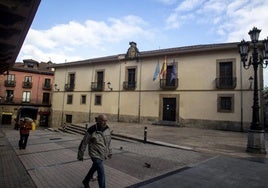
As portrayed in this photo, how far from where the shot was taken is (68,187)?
4.43 meters

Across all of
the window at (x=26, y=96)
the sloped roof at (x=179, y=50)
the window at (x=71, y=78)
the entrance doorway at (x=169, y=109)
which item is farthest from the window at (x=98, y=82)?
the window at (x=26, y=96)

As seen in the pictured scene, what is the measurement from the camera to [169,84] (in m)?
19.4

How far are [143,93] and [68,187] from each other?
16642 millimetres

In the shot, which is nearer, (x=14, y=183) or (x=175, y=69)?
(x=14, y=183)

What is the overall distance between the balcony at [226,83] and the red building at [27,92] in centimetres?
2374

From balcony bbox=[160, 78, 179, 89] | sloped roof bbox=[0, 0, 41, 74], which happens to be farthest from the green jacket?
balcony bbox=[160, 78, 179, 89]

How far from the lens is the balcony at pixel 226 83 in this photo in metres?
16.4

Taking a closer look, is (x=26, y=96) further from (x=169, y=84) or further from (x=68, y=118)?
(x=169, y=84)

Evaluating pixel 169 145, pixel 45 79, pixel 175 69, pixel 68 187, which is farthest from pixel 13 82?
pixel 68 187

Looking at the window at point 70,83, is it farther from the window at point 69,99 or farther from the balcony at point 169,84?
the balcony at point 169,84

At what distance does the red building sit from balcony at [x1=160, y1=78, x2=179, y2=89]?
18810 millimetres

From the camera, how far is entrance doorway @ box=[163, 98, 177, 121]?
19178mm

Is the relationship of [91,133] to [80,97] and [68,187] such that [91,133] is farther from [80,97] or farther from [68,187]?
[80,97]

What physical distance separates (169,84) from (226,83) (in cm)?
493
